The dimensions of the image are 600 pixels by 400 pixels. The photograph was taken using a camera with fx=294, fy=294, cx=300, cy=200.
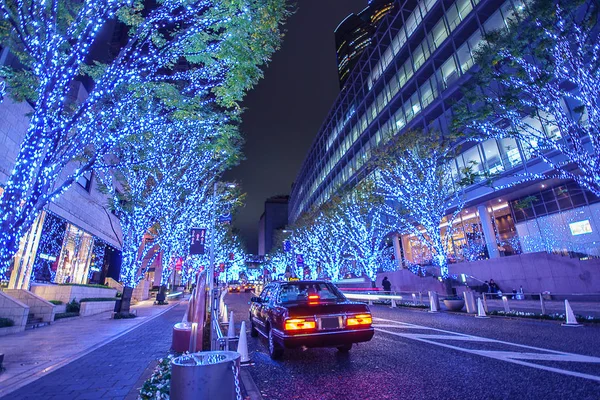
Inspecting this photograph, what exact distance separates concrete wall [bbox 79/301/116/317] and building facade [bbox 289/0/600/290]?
2065cm

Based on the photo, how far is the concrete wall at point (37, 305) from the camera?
40.2 ft

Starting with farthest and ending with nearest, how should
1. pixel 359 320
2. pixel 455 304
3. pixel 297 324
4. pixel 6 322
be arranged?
pixel 455 304 < pixel 6 322 < pixel 359 320 < pixel 297 324

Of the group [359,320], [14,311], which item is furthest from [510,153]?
[14,311]

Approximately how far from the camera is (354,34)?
102m

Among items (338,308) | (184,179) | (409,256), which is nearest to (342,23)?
(409,256)

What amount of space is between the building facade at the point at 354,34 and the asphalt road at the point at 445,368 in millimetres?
97105

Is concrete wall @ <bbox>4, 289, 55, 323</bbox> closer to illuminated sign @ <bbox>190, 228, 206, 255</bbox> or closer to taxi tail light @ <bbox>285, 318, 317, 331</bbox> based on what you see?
illuminated sign @ <bbox>190, 228, 206, 255</bbox>

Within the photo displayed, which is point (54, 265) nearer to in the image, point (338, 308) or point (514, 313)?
point (338, 308)

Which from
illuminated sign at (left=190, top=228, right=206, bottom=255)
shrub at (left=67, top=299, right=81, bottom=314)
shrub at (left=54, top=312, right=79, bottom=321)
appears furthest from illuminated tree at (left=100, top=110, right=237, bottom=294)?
illuminated sign at (left=190, top=228, right=206, bottom=255)

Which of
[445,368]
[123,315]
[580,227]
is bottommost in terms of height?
[445,368]

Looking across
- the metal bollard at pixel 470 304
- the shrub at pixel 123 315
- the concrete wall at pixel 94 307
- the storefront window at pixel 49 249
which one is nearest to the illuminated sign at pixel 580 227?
the metal bollard at pixel 470 304

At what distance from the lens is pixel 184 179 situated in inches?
635

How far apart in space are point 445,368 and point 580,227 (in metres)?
22.0

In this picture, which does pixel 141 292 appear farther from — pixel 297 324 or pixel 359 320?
pixel 359 320
